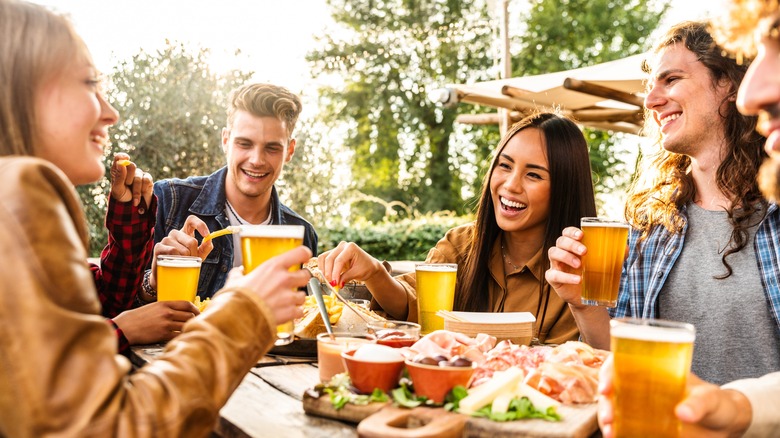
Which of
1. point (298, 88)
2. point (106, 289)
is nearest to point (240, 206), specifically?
point (106, 289)

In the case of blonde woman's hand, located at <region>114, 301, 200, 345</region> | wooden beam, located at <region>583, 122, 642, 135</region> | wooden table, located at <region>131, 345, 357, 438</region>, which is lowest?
wooden table, located at <region>131, 345, 357, 438</region>

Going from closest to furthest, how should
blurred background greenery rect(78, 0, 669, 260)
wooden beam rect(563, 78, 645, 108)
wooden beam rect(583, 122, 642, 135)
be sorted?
wooden beam rect(563, 78, 645, 108), wooden beam rect(583, 122, 642, 135), blurred background greenery rect(78, 0, 669, 260)

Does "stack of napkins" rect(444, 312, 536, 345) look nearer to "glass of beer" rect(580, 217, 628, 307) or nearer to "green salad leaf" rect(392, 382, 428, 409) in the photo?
"glass of beer" rect(580, 217, 628, 307)

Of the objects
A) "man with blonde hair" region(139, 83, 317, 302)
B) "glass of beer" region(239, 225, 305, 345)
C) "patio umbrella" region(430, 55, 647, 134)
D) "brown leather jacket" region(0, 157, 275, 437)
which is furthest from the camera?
"patio umbrella" region(430, 55, 647, 134)

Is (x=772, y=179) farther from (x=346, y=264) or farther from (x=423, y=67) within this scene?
(x=423, y=67)

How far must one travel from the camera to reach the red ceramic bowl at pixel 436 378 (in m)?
1.72

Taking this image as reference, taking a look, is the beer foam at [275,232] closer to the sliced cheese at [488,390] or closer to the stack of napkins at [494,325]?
the sliced cheese at [488,390]

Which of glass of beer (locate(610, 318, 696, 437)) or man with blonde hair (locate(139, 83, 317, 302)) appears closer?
glass of beer (locate(610, 318, 696, 437))

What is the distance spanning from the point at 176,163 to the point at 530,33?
1647 centimetres

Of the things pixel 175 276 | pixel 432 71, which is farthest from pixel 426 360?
pixel 432 71

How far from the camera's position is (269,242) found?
1.98 meters

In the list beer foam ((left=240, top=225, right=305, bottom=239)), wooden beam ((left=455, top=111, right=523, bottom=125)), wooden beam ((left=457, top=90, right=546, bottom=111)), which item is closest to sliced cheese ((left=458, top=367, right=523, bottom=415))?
beer foam ((left=240, top=225, right=305, bottom=239))

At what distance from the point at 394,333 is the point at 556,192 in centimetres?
167

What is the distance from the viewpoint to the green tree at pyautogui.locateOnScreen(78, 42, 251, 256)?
848 centimetres
